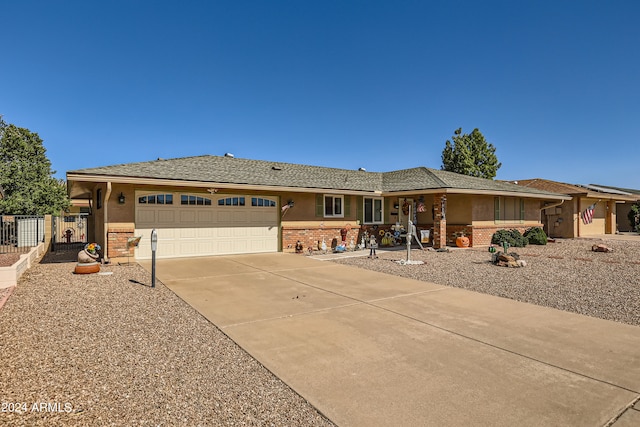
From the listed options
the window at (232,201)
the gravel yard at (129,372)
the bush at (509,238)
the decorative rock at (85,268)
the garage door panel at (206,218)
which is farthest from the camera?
the bush at (509,238)

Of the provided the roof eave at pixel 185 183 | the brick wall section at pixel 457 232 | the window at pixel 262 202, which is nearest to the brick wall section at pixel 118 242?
the roof eave at pixel 185 183

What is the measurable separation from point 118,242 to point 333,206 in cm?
876

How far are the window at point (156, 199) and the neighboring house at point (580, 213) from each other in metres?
21.7

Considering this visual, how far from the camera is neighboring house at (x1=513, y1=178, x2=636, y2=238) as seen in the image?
20844 mm

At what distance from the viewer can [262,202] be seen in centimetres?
1428

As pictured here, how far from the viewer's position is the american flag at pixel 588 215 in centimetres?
2194

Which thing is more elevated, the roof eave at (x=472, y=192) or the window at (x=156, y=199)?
the roof eave at (x=472, y=192)

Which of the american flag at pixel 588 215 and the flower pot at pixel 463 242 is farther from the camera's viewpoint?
the american flag at pixel 588 215

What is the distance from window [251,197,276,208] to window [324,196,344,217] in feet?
8.54

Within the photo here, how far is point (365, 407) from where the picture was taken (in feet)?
9.88

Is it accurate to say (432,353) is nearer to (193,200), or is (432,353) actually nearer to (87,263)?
(87,263)

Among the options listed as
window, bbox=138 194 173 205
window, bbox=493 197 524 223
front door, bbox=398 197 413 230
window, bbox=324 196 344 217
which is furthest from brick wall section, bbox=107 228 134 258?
window, bbox=493 197 524 223

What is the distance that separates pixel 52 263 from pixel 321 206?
1002 centimetres

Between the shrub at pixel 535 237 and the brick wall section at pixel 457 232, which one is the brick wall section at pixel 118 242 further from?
the shrub at pixel 535 237
